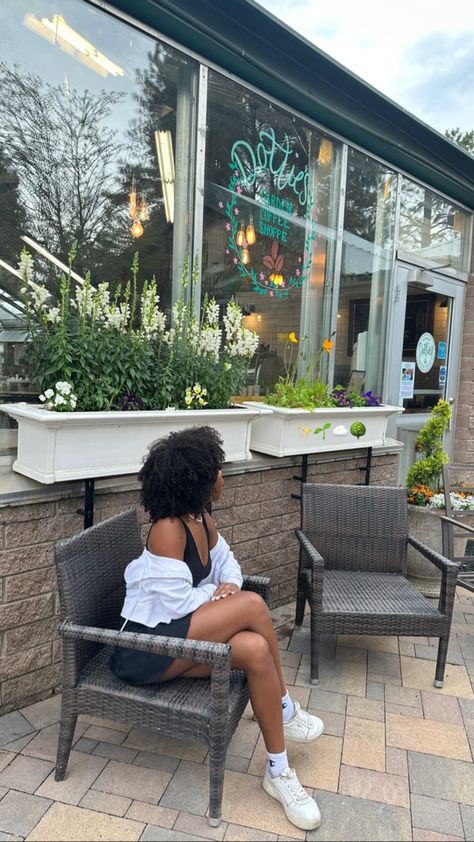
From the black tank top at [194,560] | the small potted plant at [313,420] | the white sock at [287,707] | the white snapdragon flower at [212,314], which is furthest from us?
the small potted plant at [313,420]

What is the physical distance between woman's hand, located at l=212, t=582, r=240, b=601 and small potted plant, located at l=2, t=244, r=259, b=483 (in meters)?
0.68

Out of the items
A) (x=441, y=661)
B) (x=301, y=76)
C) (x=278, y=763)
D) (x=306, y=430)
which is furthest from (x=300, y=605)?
(x=301, y=76)

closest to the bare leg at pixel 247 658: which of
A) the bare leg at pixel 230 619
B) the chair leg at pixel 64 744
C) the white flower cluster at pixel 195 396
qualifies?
the bare leg at pixel 230 619

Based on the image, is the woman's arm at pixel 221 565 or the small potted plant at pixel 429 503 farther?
the small potted plant at pixel 429 503

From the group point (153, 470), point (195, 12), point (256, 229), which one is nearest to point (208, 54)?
point (195, 12)

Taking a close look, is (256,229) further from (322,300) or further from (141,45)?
(141,45)

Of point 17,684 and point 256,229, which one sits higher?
point 256,229

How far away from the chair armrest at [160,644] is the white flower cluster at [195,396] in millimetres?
1181

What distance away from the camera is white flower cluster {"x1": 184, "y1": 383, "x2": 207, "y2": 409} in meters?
2.58

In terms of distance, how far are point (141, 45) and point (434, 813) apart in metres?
3.61

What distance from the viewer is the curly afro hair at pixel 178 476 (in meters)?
1.75

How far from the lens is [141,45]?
2.92 m

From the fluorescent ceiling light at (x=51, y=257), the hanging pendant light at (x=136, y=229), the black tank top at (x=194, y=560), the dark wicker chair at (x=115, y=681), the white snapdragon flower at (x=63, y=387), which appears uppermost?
the hanging pendant light at (x=136, y=229)

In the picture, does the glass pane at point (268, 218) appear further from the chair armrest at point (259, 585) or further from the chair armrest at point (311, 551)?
the chair armrest at point (259, 585)
